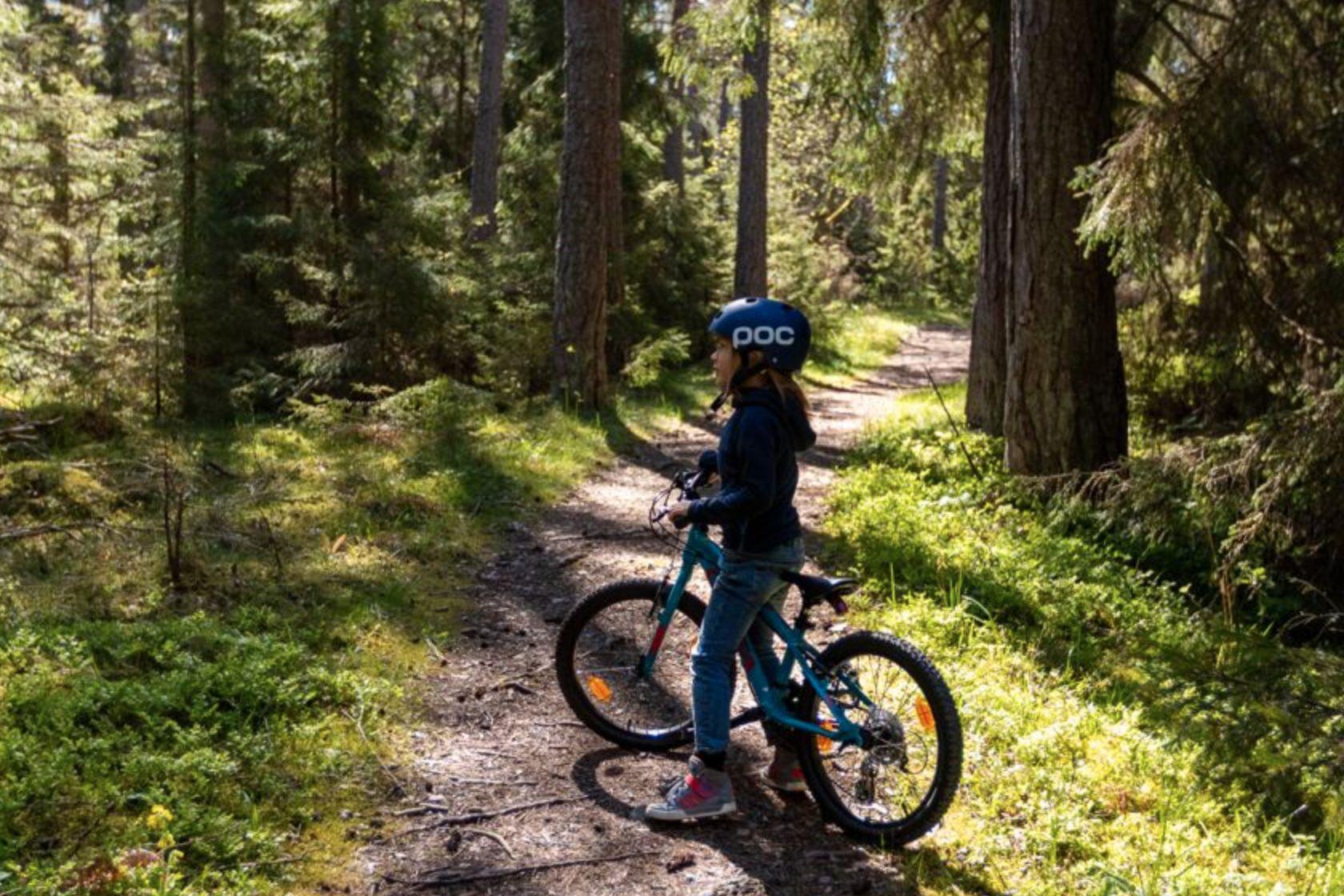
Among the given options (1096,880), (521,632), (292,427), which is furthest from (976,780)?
(292,427)

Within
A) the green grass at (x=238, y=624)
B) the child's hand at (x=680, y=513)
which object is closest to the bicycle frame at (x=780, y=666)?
the child's hand at (x=680, y=513)

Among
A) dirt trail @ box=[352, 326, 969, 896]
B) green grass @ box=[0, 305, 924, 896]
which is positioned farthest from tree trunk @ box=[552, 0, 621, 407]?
dirt trail @ box=[352, 326, 969, 896]

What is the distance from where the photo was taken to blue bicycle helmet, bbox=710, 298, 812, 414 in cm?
408

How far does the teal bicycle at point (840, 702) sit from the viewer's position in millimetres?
4020

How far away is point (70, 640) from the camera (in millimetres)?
5246

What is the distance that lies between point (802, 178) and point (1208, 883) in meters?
38.1

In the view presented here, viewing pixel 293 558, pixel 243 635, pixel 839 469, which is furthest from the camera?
pixel 839 469

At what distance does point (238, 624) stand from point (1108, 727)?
4.59m

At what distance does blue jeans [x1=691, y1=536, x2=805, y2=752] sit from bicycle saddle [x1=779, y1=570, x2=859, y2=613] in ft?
0.14

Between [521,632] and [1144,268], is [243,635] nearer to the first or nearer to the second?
[521,632]

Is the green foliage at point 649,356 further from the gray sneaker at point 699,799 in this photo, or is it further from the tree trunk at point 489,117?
the gray sneaker at point 699,799

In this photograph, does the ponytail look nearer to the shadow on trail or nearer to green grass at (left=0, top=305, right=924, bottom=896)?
the shadow on trail

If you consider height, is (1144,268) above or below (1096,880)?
above

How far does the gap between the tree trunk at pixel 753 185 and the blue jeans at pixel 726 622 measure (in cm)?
1350
